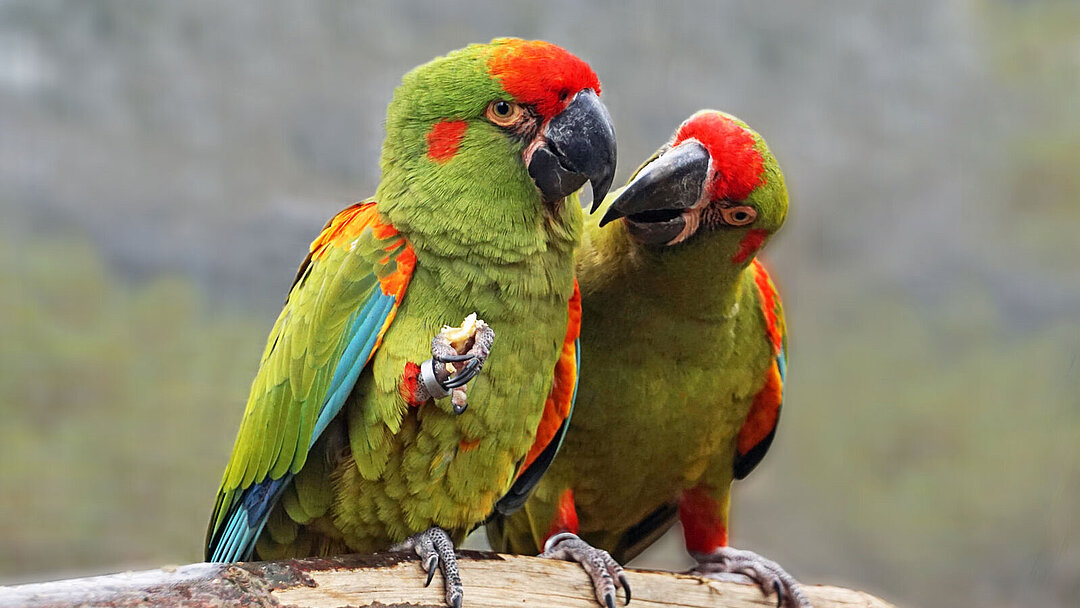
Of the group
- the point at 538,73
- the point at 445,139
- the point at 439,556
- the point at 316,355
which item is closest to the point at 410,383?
the point at 316,355

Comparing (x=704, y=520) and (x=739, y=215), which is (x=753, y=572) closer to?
(x=704, y=520)

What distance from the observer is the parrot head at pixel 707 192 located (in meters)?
1.84

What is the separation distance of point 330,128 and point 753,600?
7.10 feet

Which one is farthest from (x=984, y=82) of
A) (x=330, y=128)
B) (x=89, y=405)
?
(x=89, y=405)

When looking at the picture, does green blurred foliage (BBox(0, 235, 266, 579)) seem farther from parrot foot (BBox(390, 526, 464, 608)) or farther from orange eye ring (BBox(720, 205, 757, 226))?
orange eye ring (BBox(720, 205, 757, 226))

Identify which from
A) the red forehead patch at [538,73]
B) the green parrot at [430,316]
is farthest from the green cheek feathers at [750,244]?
the red forehead patch at [538,73]

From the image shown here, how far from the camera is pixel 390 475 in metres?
1.65

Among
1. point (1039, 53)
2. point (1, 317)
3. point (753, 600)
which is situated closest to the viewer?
point (753, 600)

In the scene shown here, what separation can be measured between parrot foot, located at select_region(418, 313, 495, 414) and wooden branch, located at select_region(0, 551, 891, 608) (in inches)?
12.7

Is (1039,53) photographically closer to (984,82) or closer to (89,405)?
(984,82)

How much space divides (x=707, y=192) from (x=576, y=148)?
0.33 meters

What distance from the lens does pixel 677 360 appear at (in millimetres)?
2070

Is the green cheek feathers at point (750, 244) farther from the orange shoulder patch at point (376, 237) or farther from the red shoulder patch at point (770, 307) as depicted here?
the orange shoulder patch at point (376, 237)

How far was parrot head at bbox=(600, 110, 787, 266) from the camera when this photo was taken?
1839 mm
